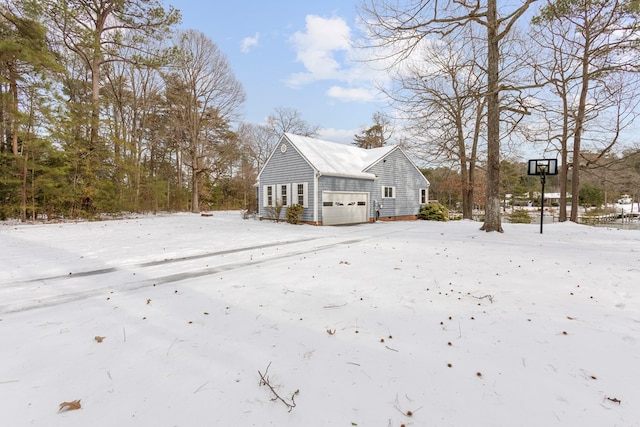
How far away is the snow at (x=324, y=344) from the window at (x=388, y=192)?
12295 mm

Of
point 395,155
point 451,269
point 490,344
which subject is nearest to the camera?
point 490,344

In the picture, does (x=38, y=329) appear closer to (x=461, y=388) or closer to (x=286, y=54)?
(x=461, y=388)

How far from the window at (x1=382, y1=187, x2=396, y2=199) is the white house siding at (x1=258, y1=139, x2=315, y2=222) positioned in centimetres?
555

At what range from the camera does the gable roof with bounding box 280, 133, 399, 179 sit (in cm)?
1431

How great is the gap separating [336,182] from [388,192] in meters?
4.71

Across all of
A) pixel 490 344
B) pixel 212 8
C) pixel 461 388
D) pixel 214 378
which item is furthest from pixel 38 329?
pixel 212 8

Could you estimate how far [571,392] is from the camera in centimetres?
192

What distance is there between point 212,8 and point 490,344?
1356 cm

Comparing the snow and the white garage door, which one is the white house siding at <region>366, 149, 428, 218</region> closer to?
the white garage door

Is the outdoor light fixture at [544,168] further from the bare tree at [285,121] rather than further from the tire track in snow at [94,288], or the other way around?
the bare tree at [285,121]

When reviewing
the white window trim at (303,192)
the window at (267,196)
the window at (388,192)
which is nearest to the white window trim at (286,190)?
the white window trim at (303,192)

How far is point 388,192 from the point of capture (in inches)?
700

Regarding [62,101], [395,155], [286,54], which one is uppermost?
[286,54]

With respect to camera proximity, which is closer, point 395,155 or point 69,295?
point 69,295
